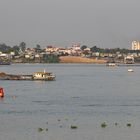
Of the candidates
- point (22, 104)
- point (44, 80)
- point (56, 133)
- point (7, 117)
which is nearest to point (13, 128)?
point (56, 133)

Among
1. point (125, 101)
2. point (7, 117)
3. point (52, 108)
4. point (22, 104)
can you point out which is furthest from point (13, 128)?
point (125, 101)

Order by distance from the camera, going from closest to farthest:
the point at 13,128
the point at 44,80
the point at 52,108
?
1. the point at 13,128
2. the point at 52,108
3. the point at 44,80

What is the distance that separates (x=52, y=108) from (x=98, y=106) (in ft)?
14.2

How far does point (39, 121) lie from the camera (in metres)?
45.3

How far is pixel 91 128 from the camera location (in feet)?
137

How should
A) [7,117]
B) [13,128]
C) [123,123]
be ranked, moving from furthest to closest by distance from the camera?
1. [7,117]
2. [123,123]
3. [13,128]

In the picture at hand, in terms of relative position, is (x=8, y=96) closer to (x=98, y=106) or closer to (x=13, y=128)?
(x=98, y=106)

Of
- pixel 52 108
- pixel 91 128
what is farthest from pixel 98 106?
pixel 91 128

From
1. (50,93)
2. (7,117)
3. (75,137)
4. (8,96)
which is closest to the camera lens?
(75,137)

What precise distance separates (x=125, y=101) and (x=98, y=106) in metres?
5.94

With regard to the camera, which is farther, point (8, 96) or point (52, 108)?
point (8, 96)

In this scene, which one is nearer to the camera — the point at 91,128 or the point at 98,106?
the point at 91,128

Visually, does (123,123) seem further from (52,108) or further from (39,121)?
(52,108)

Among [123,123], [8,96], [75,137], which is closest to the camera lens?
[75,137]
